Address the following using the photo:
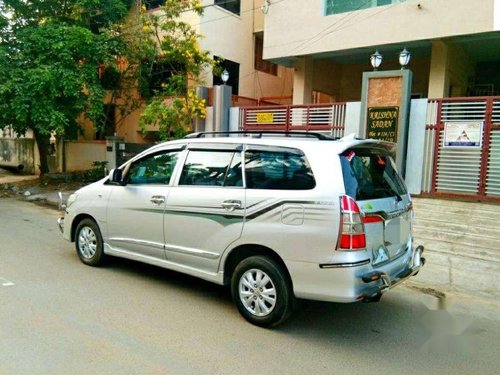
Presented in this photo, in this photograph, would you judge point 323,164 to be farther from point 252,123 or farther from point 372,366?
point 252,123

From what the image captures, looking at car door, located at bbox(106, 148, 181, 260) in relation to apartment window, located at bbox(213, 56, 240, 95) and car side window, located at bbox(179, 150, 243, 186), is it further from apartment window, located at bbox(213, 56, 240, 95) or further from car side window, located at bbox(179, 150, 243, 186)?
apartment window, located at bbox(213, 56, 240, 95)

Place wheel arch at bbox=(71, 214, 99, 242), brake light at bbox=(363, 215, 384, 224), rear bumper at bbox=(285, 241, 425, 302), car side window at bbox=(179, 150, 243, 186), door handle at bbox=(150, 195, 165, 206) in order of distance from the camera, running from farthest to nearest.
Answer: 1. wheel arch at bbox=(71, 214, 99, 242)
2. door handle at bbox=(150, 195, 165, 206)
3. car side window at bbox=(179, 150, 243, 186)
4. brake light at bbox=(363, 215, 384, 224)
5. rear bumper at bbox=(285, 241, 425, 302)

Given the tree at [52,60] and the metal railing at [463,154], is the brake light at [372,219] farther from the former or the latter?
the tree at [52,60]

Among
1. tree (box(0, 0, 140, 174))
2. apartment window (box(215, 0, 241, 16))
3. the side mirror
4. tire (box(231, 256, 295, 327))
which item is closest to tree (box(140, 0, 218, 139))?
tree (box(0, 0, 140, 174))

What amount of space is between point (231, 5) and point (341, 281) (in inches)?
603

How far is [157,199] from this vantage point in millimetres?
4984

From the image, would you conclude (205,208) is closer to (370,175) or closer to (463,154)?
(370,175)

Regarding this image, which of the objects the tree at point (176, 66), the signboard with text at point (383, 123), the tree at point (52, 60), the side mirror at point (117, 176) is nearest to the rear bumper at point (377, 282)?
the side mirror at point (117, 176)

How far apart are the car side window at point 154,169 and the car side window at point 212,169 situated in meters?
0.25

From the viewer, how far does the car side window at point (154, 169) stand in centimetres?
509

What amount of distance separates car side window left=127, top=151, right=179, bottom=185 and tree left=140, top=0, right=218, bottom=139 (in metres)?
7.87

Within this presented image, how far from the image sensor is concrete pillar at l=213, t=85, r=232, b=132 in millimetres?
13102

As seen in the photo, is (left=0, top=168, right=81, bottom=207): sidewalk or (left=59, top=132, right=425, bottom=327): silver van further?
(left=0, top=168, right=81, bottom=207): sidewalk

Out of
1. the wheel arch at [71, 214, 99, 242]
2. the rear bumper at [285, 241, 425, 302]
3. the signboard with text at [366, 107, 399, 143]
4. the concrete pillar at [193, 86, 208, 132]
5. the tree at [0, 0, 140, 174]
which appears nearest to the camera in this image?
the rear bumper at [285, 241, 425, 302]
